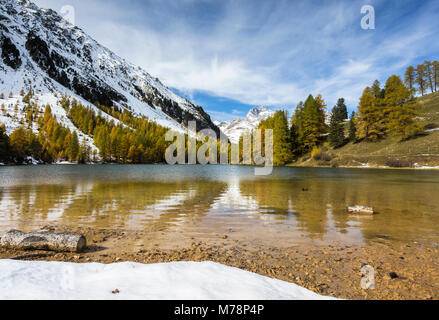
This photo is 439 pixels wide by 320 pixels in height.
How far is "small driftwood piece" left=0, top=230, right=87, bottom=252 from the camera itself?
6.41 meters

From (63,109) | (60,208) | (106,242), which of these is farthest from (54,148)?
(106,242)

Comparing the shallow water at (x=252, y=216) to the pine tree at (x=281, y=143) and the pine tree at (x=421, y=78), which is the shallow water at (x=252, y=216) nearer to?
the pine tree at (x=281, y=143)

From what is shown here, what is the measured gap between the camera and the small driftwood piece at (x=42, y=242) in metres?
6.41

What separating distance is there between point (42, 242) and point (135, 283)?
4564mm

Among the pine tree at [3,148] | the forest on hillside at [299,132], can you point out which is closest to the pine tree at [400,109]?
the forest on hillside at [299,132]

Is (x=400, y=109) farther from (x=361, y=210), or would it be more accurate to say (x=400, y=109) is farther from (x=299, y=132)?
(x=361, y=210)

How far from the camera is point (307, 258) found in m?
6.29

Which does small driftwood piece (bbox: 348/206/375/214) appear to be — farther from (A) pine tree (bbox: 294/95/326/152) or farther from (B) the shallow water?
(A) pine tree (bbox: 294/95/326/152)

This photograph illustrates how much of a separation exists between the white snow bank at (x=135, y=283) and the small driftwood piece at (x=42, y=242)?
2.01 meters

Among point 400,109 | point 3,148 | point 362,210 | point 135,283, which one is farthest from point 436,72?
point 3,148

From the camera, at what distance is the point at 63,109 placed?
548 ft

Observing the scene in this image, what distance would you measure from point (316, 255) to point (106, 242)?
6.77m

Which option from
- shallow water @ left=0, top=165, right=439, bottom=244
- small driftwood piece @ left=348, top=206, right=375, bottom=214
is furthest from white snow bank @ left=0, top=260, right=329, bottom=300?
small driftwood piece @ left=348, top=206, right=375, bottom=214

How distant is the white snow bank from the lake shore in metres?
1.14
